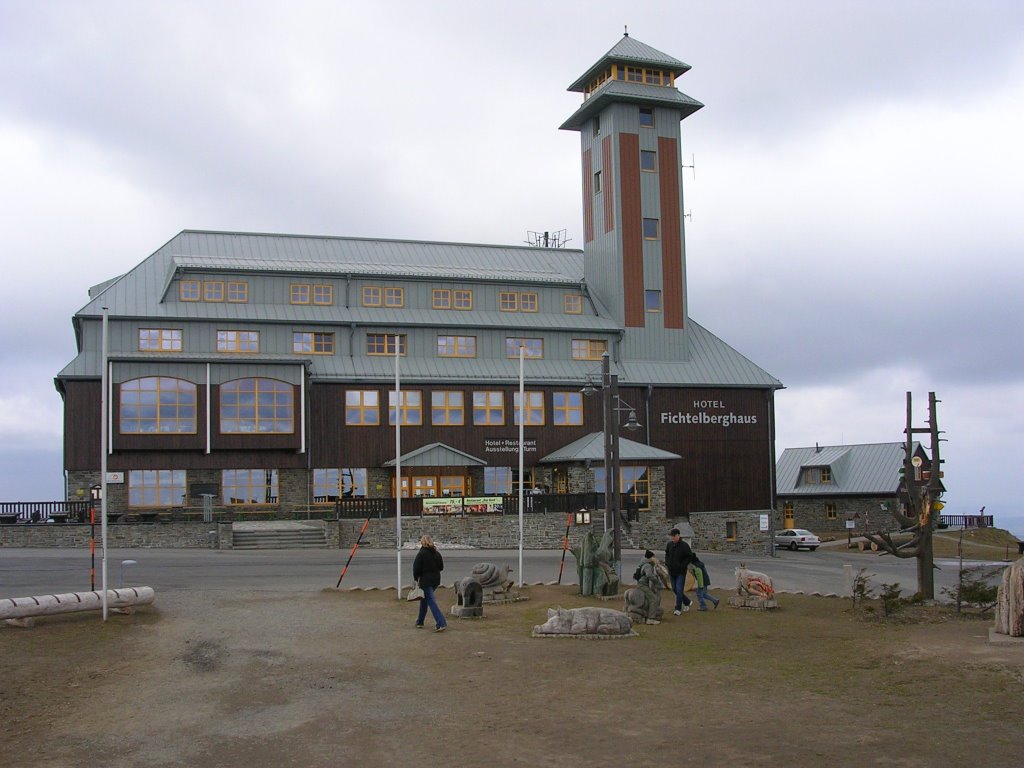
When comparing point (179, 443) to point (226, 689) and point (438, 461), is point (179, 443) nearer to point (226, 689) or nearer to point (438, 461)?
point (438, 461)

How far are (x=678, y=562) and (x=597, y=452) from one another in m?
25.9

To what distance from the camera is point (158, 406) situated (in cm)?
4434

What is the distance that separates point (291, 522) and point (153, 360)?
29.8 feet

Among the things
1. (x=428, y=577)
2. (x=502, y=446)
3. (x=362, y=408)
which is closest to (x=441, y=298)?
(x=362, y=408)

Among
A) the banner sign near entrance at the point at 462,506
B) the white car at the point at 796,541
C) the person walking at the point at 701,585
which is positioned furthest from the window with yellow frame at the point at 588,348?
the person walking at the point at 701,585

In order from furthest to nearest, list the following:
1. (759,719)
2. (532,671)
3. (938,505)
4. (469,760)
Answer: (938,505) → (532,671) → (759,719) → (469,760)

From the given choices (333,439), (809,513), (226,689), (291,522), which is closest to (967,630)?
(226,689)

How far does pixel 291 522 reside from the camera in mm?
43375

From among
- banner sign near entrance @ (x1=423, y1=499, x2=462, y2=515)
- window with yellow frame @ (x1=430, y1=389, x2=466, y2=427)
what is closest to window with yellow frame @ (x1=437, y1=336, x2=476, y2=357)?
window with yellow frame @ (x1=430, y1=389, x2=466, y2=427)

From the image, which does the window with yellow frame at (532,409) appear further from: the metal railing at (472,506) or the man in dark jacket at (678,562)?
the man in dark jacket at (678,562)

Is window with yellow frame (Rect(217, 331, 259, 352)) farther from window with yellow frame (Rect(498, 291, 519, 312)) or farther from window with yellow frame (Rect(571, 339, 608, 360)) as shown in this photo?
window with yellow frame (Rect(571, 339, 608, 360))

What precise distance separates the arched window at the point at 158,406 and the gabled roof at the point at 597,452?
1667 centimetres

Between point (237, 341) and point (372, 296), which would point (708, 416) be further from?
point (237, 341)

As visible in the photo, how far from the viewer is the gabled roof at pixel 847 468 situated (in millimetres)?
71875
